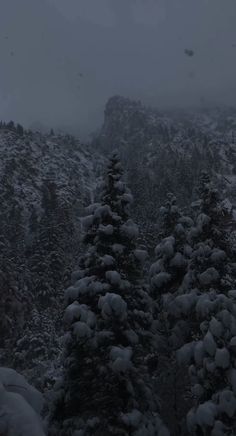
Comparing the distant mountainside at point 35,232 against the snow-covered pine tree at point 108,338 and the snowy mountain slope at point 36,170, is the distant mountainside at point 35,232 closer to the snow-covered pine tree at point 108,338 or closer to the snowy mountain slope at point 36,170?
the snowy mountain slope at point 36,170

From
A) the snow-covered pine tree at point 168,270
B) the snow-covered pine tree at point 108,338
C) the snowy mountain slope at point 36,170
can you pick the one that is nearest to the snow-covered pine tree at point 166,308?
the snow-covered pine tree at point 168,270

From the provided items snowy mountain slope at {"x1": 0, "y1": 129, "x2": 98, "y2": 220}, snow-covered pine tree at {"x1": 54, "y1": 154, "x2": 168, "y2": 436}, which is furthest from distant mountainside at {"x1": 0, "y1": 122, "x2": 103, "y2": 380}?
snow-covered pine tree at {"x1": 54, "y1": 154, "x2": 168, "y2": 436}

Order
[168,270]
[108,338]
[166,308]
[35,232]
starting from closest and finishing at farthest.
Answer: [108,338] < [166,308] < [168,270] < [35,232]

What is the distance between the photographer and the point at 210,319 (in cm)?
1839

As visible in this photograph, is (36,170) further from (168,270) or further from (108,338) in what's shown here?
(108,338)

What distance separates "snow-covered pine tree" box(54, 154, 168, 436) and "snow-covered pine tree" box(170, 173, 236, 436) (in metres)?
1.54

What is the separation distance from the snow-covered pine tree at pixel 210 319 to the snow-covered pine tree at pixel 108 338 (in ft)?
5.06

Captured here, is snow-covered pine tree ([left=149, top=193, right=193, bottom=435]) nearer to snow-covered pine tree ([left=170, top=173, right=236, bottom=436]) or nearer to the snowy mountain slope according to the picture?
snow-covered pine tree ([left=170, top=173, right=236, bottom=436])

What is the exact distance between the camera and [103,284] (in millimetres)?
18016

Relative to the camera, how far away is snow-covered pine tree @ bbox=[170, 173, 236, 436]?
1692 cm

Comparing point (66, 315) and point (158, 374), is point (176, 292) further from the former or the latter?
point (66, 315)

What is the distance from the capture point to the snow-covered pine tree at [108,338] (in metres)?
16.7

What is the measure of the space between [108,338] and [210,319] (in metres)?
3.74

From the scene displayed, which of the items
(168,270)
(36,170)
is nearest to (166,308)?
(168,270)
